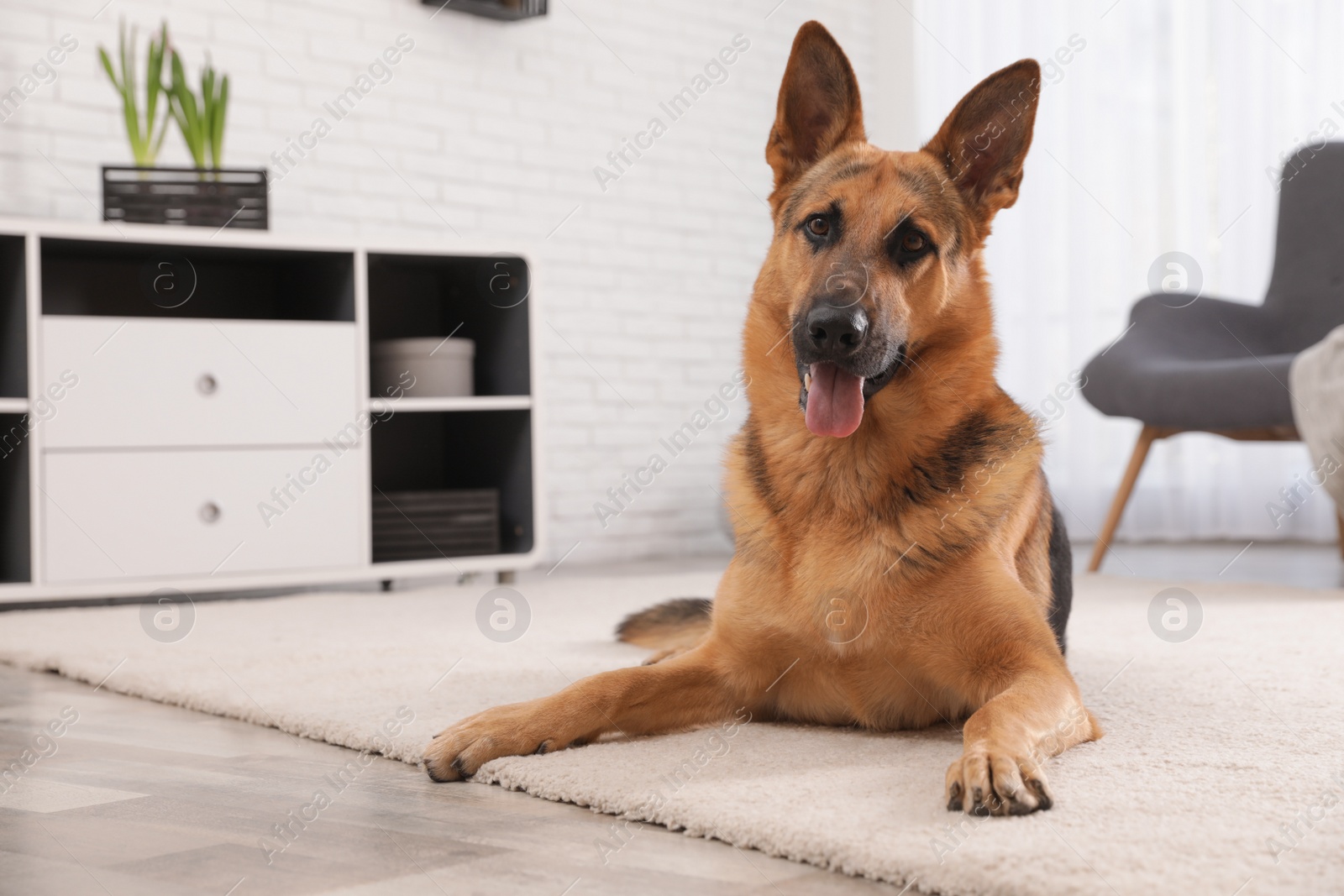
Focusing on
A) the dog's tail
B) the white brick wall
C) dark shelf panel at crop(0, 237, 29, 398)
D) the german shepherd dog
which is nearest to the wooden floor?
the german shepherd dog

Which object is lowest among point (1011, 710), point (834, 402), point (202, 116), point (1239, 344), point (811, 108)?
point (1011, 710)

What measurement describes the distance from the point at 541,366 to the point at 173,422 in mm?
1101

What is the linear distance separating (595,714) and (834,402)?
53cm

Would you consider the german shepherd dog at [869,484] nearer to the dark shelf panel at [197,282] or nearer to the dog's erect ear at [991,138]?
the dog's erect ear at [991,138]

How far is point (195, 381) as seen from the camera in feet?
11.2

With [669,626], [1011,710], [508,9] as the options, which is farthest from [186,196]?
[1011,710]

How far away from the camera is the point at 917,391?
5.76 feet

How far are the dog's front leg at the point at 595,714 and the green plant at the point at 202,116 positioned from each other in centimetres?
257

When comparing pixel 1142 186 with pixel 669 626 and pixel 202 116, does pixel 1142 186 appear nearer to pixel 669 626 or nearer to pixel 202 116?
pixel 202 116

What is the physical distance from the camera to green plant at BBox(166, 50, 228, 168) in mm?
3619

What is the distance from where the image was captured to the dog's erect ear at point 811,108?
6.25ft

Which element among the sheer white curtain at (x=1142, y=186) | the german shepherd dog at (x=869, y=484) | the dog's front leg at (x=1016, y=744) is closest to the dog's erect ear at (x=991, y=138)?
the german shepherd dog at (x=869, y=484)

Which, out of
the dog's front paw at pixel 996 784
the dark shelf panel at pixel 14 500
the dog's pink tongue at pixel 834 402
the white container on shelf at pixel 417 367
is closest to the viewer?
the dog's front paw at pixel 996 784

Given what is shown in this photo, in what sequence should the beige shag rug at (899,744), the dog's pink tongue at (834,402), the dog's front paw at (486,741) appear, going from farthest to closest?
the dog's pink tongue at (834,402) < the dog's front paw at (486,741) < the beige shag rug at (899,744)
